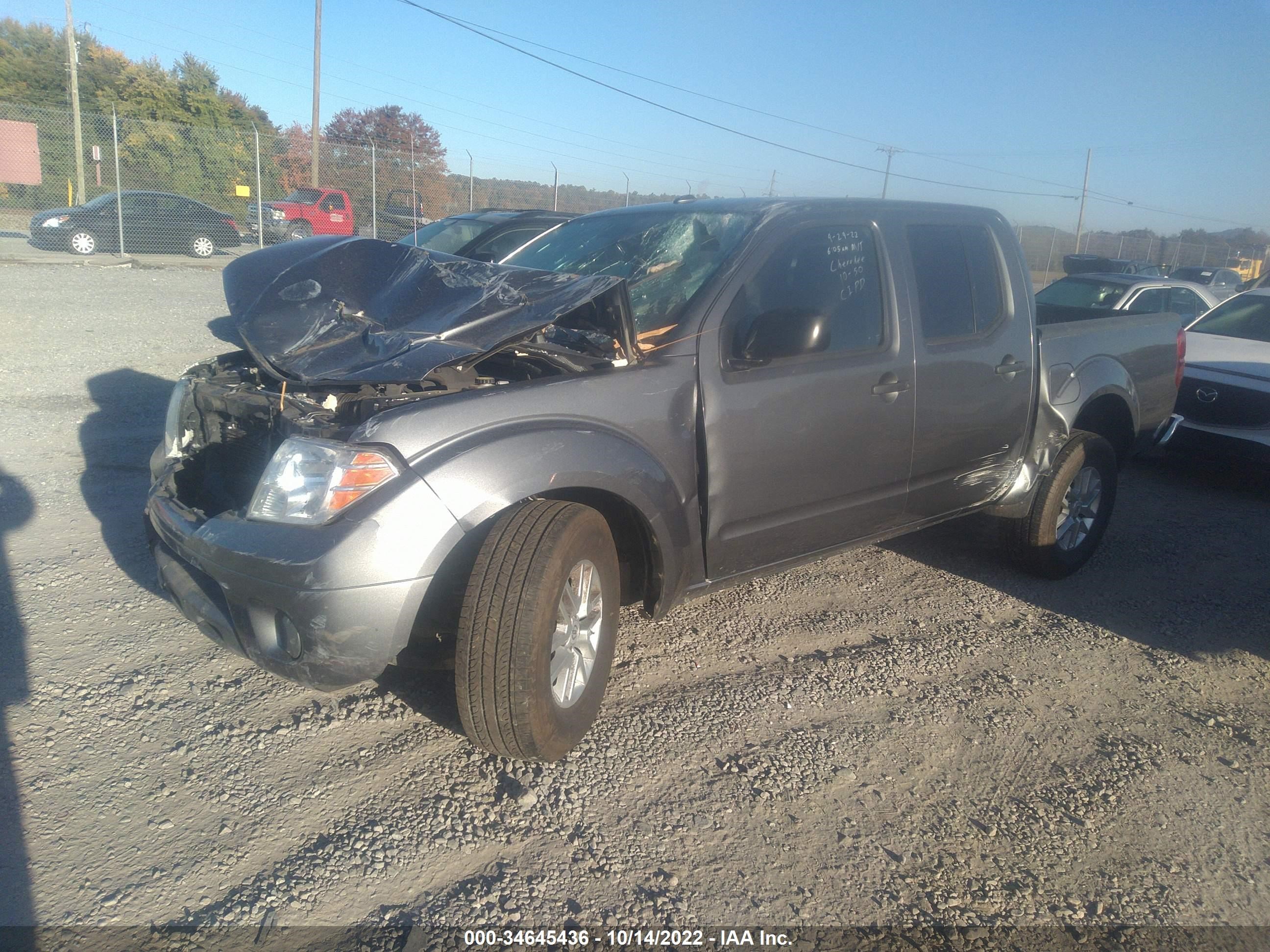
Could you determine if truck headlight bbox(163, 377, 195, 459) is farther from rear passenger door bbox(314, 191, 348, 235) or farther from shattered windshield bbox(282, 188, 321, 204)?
rear passenger door bbox(314, 191, 348, 235)

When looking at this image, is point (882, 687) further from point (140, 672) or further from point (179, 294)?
point (179, 294)

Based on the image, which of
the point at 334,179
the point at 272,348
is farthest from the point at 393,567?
the point at 334,179

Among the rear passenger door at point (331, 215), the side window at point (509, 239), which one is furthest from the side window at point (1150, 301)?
the rear passenger door at point (331, 215)

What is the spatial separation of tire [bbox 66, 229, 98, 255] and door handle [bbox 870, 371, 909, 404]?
17.7 metres

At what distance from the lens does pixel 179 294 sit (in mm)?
13234

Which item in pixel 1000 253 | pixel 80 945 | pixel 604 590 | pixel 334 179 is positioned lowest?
pixel 80 945

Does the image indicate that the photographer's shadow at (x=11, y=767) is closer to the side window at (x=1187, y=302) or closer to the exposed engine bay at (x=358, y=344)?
the exposed engine bay at (x=358, y=344)

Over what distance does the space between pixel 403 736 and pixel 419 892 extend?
0.77 metres

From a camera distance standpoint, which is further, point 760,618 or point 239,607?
point 760,618

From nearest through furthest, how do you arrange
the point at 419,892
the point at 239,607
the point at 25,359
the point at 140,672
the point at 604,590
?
the point at 419,892 → the point at 239,607 → the point at 604,590 → the point at 140,672 → the point at 25,359

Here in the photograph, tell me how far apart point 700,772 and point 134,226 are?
18343mm

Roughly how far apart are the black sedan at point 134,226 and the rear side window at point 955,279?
17.1m

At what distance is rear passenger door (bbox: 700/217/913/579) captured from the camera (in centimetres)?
330

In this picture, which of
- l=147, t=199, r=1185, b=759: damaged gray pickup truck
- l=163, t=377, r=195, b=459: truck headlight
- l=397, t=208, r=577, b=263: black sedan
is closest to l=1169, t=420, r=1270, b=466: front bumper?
l=147, t=199, r=1185, b=759: damaged gray pickup truck
